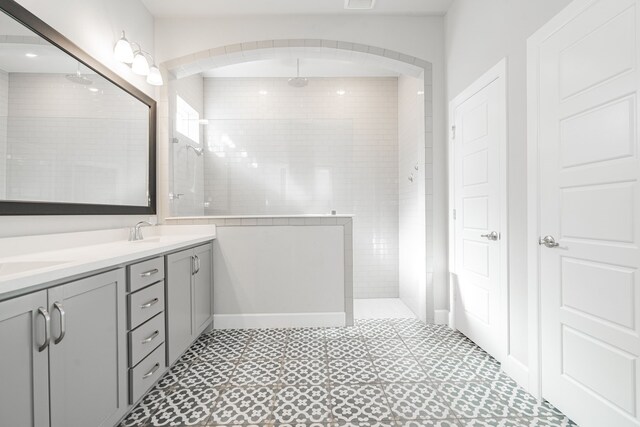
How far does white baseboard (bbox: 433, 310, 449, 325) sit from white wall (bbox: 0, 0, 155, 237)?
2.96m

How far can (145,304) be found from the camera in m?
1.91

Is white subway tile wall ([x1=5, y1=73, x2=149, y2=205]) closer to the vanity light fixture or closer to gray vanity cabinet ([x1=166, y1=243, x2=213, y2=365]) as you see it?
the vanity light fixture

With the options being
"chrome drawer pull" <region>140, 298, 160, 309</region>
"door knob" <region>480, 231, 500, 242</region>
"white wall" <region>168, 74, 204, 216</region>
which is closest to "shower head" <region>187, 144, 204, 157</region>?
"white wall" <region>168, 74, 204, 216</region>

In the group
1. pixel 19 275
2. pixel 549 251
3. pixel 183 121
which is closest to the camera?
pixel 19 275

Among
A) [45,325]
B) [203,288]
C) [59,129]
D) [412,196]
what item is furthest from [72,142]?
[412,196]

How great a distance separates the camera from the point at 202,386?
84.5 inches

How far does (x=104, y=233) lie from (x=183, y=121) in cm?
173

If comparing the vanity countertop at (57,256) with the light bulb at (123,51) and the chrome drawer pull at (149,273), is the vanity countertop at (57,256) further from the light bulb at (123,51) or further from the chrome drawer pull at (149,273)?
the light bulb at (123,51)

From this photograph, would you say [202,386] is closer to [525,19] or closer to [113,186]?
[113,186]

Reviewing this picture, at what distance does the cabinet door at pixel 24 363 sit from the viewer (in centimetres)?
106

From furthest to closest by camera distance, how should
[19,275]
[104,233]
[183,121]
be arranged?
[183,121]
[104,233]
[19,275]

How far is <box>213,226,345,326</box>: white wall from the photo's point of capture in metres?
3.24

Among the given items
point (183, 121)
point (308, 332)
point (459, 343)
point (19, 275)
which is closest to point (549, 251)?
point (459, 343)

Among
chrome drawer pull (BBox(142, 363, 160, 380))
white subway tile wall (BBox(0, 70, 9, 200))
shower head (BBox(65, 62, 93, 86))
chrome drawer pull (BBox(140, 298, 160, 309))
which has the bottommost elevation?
chrome drawer pull (BBox(142, 363, 160, 380))
